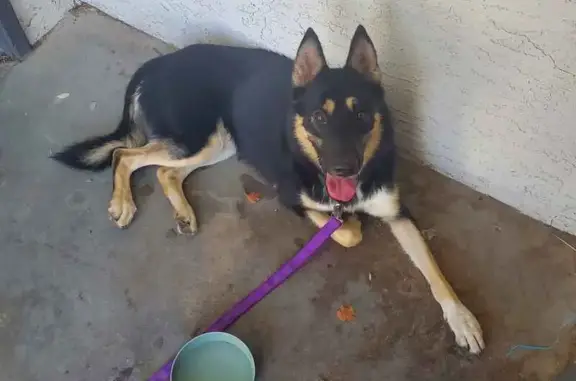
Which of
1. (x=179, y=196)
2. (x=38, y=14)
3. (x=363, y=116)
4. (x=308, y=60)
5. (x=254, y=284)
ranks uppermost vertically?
(x=308, y=60)

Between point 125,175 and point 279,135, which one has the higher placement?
point 279,135

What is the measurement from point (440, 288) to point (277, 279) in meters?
0.60

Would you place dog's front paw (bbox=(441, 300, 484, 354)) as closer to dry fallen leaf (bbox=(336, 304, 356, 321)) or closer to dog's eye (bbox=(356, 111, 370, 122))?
dry fallen leaf (bbox=(336, 304, 356, 321))

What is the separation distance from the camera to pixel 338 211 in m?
2.60

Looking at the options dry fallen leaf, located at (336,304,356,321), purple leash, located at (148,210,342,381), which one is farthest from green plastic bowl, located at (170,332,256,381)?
dry fallen leaf, located at (336,304,356,321)

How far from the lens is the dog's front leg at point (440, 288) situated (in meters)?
2.44

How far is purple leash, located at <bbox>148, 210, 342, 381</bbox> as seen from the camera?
251 cm

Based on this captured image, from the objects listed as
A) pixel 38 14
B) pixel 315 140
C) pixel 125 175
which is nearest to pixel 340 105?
pixel 315 140

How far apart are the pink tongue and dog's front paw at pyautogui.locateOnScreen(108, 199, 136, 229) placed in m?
0.85

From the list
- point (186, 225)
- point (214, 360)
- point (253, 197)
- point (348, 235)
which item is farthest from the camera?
point (253, 197)

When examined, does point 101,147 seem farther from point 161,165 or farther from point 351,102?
point 351,102

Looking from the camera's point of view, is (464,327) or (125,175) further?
(125,175)

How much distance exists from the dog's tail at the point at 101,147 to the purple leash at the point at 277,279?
2.78 ft

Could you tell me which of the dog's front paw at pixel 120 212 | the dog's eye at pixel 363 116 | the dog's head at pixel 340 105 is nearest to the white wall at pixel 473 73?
the dog's head at pixel 340 105
